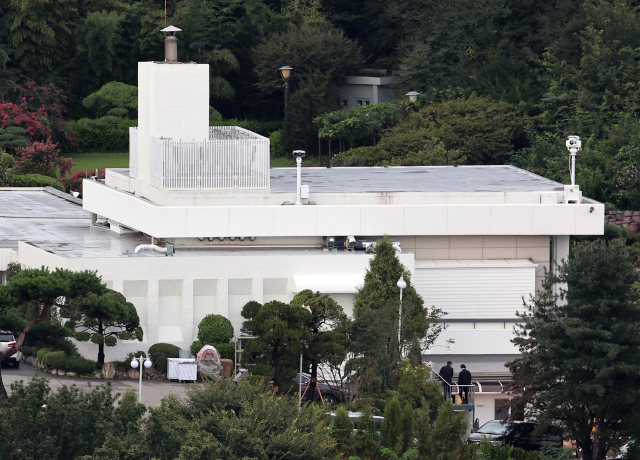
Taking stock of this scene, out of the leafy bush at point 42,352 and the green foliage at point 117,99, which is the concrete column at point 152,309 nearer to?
the leafy bush at point 42,352

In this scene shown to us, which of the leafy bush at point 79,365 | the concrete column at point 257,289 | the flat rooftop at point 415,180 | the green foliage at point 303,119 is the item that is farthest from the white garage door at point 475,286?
the green foliage at point 303,119

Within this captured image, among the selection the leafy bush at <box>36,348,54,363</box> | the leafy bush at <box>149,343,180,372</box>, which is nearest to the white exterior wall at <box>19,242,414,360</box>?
the leafy bush at <box>149,343,180,372</box>

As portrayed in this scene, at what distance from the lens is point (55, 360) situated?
1398 inches

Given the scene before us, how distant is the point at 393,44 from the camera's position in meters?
86.8

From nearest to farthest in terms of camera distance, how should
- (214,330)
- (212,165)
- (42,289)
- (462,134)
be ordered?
(42,289) → (214,330) → (212,165) → (462,134)

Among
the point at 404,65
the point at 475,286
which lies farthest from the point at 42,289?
the point at 404,65

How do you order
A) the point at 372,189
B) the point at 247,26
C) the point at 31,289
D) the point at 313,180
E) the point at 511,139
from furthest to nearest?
the point at 247,26
the point at 511,139
the point at 313,180
the point at 372,189
the point at 31,289

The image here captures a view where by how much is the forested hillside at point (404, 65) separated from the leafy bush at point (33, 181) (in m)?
11.4

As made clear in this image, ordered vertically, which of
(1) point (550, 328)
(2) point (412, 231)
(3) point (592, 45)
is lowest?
(1) point (550, 328)

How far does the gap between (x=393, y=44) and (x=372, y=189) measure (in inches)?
1823

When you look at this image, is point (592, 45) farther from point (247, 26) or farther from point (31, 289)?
point (31, 289)

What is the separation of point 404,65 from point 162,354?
41.7m

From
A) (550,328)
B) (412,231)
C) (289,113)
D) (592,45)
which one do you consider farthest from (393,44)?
(550,328)

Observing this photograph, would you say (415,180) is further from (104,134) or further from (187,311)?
(104,134)
